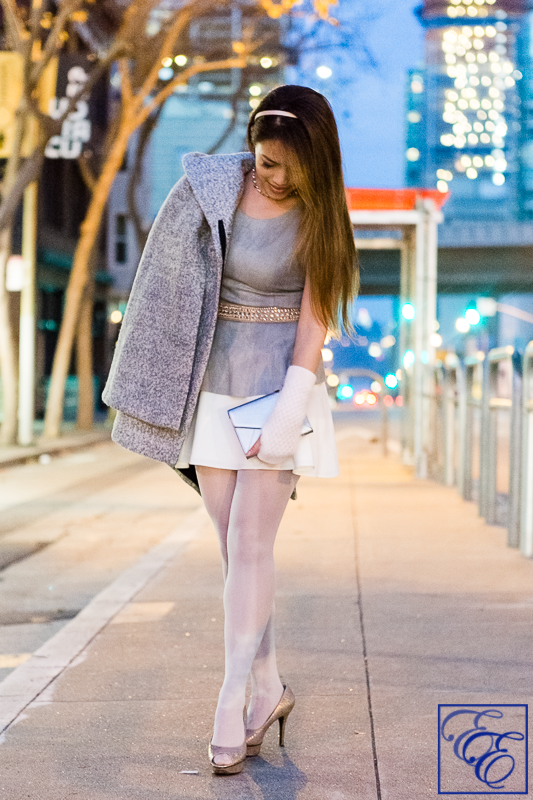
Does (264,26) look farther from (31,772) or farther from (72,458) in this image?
(31,772)

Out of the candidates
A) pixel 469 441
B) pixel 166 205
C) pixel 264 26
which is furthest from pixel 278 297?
pixel 264 26

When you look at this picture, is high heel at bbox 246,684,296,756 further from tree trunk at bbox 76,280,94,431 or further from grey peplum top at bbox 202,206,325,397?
tree trunk at bbox 76,280,94,431

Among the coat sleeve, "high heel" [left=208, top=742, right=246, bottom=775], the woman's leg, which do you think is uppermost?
the coat sleeve

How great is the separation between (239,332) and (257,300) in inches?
4.2

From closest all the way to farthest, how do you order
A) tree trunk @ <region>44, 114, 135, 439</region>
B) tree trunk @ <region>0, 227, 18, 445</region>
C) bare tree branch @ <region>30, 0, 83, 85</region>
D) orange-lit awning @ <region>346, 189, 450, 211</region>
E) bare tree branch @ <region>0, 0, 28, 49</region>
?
orange-lit awning @ <region>346, 189, 450, 211</region>, bare tree branch @ <region>30, 0, 83, 85</region>, bare tree branch @ <region>0, 0, 28, 49</region>, tree trunk @ <region>0, 227, 18, 445</region>, tree trunk @ <region>44, 114, 135, 439</region>

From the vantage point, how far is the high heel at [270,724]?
10.5 ft

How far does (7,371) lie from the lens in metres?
17.2

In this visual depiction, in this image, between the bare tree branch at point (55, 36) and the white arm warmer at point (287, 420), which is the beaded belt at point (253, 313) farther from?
the bare tree branch at point (55, 36)

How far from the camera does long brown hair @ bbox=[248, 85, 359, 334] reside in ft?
9.82

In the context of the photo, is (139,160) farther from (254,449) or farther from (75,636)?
(254,449)

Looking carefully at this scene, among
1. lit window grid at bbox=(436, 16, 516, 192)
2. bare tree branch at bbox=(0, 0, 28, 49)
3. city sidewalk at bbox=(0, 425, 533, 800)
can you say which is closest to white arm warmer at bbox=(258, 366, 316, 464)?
city sidewalk at bbox=(0, 425, 533, 800)

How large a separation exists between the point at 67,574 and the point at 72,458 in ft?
33.5

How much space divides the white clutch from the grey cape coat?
0.15 meters

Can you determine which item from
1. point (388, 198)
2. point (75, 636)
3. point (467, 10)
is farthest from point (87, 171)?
point (467, 10)
